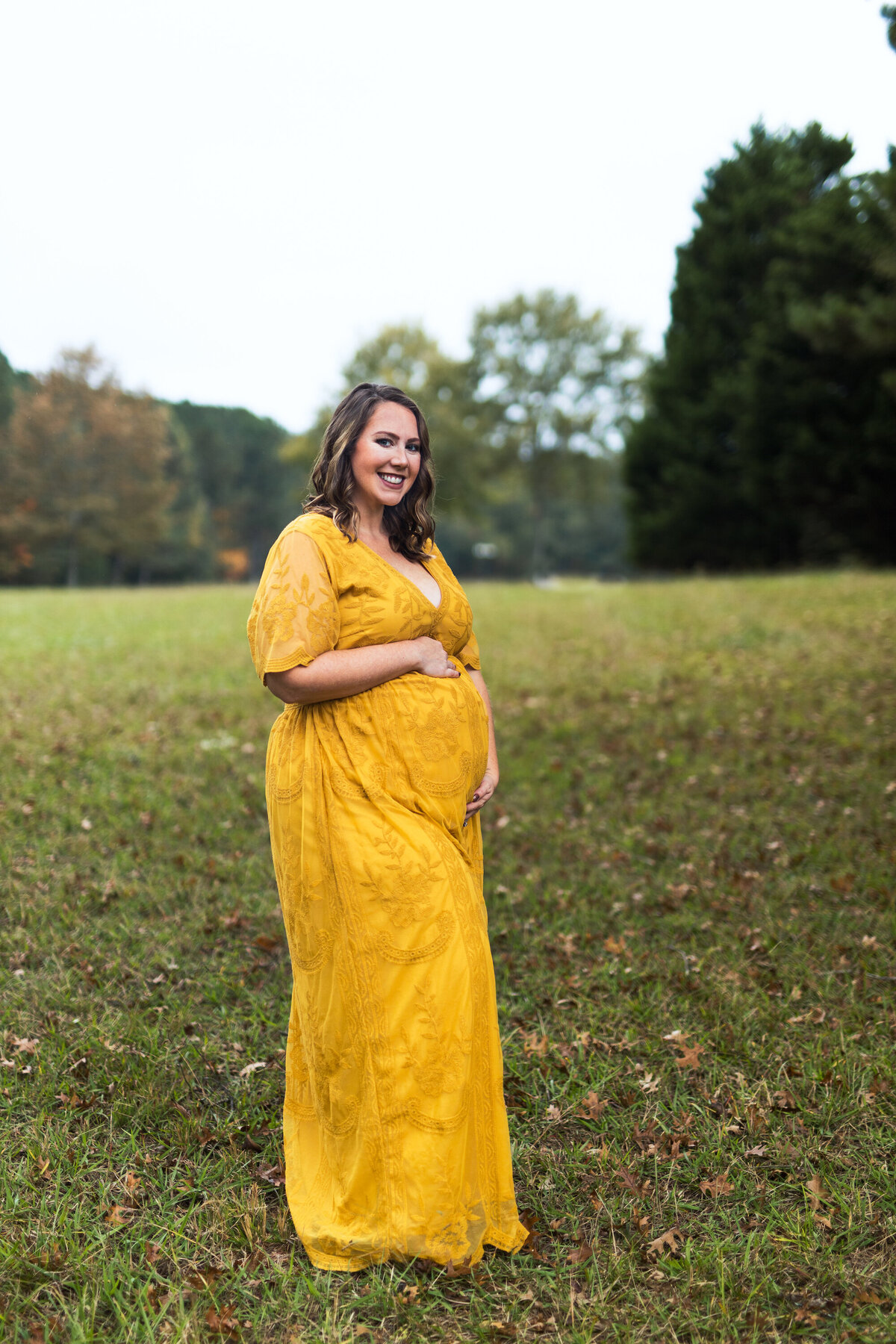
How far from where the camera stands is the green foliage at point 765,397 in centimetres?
1739

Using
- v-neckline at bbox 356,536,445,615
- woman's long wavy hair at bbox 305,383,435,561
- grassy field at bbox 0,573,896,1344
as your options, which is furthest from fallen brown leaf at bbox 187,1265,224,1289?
woman's long wavy hair at bbox 305,383,435,561

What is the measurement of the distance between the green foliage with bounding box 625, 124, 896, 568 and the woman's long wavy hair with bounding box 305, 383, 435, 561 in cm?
1509

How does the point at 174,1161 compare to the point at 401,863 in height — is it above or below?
below

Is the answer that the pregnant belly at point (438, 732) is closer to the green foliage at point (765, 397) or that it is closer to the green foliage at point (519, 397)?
the green foliage at point (765, 397)

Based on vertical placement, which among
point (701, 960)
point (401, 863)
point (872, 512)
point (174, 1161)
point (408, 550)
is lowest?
point (174, 1161)

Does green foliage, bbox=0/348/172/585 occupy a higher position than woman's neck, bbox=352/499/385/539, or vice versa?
green foliage, bbox=0/348/172/585

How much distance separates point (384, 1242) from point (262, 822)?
3851 mm

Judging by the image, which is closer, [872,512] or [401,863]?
[401,863]

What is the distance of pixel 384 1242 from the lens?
236 centimetres

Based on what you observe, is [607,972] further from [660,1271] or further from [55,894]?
[55,894]

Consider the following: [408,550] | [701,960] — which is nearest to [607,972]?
[701,960]

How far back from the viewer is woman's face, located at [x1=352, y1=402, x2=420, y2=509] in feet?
8.01

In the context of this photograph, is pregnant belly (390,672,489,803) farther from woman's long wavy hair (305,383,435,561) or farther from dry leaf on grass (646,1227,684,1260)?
dry leaf on grass (646,1227,684,1260)

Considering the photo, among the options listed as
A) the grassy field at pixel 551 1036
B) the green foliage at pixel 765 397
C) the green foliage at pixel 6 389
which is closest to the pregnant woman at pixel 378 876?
the grassy field at pixel 551 1036
